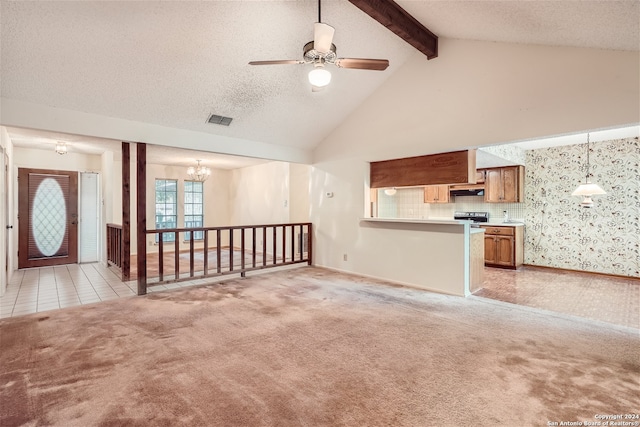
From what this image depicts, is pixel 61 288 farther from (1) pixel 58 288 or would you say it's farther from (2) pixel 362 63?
(2) pixel 362 63

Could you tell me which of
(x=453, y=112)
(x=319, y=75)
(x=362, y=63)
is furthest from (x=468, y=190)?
(x=319, y=75)

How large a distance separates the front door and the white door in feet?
0.37

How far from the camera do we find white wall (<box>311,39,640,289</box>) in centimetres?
307

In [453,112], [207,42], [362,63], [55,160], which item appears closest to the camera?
[362,63]

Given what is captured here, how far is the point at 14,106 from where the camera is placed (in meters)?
3.38

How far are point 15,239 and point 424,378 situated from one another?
25.6 feet

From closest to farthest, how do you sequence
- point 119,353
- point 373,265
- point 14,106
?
point 119,353, point 14,106, point 373,265

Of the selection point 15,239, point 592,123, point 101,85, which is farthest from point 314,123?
point 15,239

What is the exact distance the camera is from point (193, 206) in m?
9.11

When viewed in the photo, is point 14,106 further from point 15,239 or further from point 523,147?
point 523,147

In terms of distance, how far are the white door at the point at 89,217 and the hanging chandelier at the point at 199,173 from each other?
6.75 feet

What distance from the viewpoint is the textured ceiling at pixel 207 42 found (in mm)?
2773

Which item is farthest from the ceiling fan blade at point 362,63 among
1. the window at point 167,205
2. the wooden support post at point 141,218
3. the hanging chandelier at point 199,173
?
the window at point 167,205

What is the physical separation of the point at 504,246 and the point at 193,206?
26.7 ft
